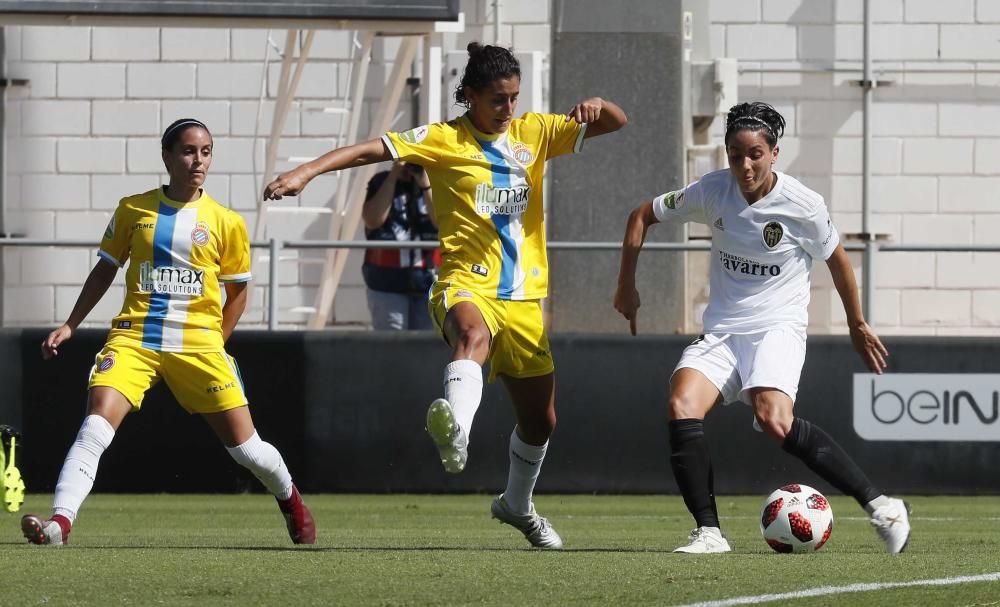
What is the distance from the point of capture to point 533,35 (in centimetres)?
1645

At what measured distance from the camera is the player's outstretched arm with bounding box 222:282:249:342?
796cm

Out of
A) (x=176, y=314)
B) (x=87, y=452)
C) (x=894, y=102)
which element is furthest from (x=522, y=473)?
(x=894, y=102)

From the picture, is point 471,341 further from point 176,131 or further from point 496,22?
point 496,22

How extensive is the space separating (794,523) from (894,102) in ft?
34.2

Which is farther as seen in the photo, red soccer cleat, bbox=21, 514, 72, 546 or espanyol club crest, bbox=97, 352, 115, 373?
espanyol club crest, bbox=97, 352, 115, 373

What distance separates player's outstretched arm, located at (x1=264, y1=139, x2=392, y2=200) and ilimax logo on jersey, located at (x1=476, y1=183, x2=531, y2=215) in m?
0.42

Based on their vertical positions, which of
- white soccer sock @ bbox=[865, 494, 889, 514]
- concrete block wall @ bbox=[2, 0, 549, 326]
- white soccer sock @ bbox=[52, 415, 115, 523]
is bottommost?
white soccer sock @ bbox=[865, 494, 889, 514]

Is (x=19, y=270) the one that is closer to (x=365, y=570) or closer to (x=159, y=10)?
(x=159, y=10)

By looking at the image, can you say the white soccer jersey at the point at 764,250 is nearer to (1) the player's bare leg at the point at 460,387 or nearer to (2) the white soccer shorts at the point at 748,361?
(2) the white soccer shorts at the point at 748,361

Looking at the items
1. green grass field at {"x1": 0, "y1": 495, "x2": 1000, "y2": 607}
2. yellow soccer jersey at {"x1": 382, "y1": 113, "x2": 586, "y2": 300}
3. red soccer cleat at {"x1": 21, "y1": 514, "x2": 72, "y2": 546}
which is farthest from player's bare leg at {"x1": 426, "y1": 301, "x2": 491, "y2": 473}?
red soccer cleat at {"x1": 21, "y1": 514, "x2": 72, "y2": 546}

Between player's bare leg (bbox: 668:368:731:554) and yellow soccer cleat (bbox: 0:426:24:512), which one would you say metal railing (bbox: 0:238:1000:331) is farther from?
player's bare leg (bbox: 668:368:731:554)

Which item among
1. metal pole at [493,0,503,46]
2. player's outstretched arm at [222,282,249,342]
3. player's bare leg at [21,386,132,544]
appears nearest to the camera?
player's bare leg at [21,386,132,544]

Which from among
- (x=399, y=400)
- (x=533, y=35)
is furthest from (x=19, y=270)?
(x=533, y=35)

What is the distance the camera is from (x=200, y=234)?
7.75m
